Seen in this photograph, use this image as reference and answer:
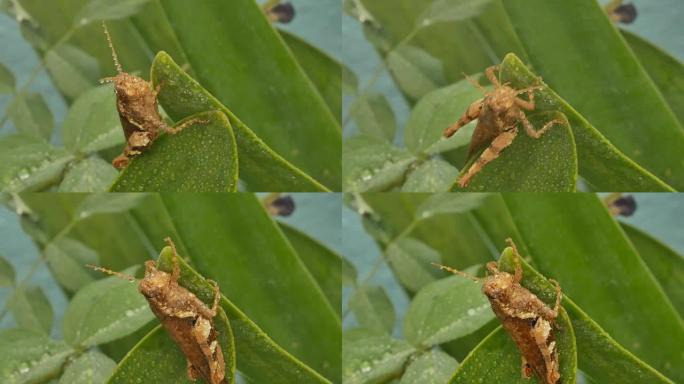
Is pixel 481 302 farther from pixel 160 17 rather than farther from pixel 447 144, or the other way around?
pixel 160 17

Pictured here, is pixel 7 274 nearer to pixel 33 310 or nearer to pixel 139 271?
pixel 33 310

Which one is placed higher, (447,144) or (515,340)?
(447,144)

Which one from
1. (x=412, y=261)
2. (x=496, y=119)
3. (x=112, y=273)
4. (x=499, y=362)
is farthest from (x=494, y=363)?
(x=112, y=273)

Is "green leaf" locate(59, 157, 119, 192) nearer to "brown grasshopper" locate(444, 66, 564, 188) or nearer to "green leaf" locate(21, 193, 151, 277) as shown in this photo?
"green leaf" locate(21, 193, 151, 277)

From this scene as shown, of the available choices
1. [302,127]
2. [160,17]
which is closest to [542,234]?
[302,127]

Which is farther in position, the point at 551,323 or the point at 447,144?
the point at 447,144

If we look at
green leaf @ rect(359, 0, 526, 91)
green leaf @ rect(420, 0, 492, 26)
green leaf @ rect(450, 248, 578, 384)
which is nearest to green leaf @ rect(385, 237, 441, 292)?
green leaf @ rect(450, 248, 578, 384)
